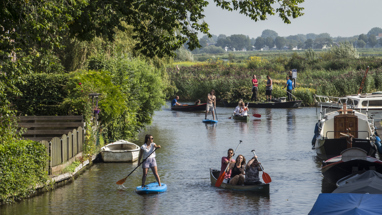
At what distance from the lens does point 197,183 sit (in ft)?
58.9

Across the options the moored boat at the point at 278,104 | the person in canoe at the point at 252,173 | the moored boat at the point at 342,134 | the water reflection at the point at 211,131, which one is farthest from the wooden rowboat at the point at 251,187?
the moored boat at the point at 278,104

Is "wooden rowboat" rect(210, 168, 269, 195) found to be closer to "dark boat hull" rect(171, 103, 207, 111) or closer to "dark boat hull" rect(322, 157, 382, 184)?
"dark boat hull" rect(322, 157, 382, 184)

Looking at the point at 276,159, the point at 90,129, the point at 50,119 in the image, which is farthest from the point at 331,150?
the point at 50,119

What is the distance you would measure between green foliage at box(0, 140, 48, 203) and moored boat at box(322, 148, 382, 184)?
8.62m

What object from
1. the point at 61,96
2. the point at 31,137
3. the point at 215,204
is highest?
the point at 61,96

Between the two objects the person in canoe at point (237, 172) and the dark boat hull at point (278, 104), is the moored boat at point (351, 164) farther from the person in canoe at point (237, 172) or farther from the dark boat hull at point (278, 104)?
the dark boat hull at point (278, 104)

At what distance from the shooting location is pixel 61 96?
22.9m

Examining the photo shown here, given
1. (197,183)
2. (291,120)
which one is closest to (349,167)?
(197,183)

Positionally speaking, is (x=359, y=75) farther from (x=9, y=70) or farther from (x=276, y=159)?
(x=9, y=70)

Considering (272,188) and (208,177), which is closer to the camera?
(272,188)

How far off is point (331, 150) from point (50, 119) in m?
10.9

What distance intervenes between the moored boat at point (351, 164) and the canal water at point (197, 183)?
616 mm

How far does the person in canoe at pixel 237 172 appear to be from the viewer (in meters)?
16.8

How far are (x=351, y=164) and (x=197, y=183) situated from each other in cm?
485
